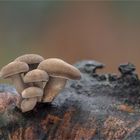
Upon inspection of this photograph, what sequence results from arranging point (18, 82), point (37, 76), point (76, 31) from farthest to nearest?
point (76, 31) < point (18, 82) < point (37, 76)

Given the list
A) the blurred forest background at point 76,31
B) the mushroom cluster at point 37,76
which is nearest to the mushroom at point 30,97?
the mushroom cluster at point 37,76

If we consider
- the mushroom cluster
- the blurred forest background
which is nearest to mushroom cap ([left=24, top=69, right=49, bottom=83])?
the mushroom cluster

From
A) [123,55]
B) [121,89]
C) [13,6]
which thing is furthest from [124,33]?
[121,89]

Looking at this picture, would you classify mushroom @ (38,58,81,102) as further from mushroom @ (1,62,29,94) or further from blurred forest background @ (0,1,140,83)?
blurred forest background @ (0,1,140,83)

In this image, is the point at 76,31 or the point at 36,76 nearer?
the point at 36,76

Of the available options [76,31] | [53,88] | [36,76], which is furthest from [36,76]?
[76,31]

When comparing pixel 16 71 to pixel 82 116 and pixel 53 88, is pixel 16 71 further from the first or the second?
pixel 82 116
